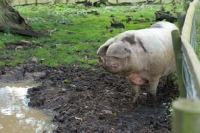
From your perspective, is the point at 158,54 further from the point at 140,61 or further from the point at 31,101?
the point at 31,101

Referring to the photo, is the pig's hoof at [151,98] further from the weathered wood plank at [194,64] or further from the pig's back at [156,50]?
the weathered wood plank at [194,64]

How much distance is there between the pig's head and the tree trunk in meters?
7.37

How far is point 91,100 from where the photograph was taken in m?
6.12

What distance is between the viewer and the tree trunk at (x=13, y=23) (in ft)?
40.0

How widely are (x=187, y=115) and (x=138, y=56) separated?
400 centimetres

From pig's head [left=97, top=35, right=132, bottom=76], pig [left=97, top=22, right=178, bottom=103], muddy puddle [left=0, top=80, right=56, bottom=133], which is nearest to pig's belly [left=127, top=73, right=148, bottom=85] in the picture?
pig [left=97, top=22, right=178, bottom=103]

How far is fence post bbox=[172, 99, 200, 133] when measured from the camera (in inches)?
53.2

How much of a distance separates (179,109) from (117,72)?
3816 mm

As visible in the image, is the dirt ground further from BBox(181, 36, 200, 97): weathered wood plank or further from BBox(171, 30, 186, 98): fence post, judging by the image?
BBox(181, 36, 200, 97): weathered wood plank

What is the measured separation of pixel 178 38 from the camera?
296cm

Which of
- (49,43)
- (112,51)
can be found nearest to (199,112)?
(112,51)

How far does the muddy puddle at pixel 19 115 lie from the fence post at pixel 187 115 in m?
3.81

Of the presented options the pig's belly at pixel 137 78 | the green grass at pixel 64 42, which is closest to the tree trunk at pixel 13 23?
the green grass at pixel 64 42

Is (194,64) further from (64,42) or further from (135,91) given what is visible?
(64,42)
